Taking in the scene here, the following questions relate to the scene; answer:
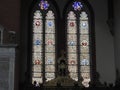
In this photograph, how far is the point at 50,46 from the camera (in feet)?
61.6

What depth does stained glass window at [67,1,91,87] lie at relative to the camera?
60.6 ft

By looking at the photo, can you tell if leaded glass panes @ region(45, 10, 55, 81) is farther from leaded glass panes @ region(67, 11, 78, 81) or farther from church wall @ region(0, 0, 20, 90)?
church wall @ region(0, 0, 20, 90)

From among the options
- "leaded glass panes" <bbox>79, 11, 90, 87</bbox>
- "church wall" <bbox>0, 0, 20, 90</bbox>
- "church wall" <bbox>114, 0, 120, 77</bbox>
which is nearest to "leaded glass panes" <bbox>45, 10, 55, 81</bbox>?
"leaded glass panes" <bbox>79, 11, 90, 87</bbox>

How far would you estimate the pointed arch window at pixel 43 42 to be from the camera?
18.4 m

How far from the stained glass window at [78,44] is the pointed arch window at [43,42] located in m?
0.88

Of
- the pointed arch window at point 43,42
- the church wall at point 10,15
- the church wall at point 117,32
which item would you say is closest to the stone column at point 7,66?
the church wall at point 10,15

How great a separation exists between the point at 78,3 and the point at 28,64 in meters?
4.48

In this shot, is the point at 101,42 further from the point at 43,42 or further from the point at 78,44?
the point at 43,42

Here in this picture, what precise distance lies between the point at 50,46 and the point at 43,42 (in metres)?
0.43

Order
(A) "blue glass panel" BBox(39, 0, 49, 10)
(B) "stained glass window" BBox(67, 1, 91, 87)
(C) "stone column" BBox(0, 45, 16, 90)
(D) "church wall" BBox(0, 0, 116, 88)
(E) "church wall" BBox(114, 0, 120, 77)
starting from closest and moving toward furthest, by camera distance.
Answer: (C) "stone column" BBox(0, 45, 16, 90), (E) "church wall" BBox(114, 0, 120, 77), (D) "church wall" BBox(0, 0, 116, 88), (B) "stained glass window" BBox(67, 1, 91, 87), (A) "blue glass panel" BBox(39, 0, 49, 10)

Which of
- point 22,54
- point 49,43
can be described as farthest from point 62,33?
point 22,54

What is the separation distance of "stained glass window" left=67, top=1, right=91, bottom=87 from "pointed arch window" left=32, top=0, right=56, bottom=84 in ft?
2.90

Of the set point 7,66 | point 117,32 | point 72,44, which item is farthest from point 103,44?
point 7,66

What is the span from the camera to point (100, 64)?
18.5 metres
